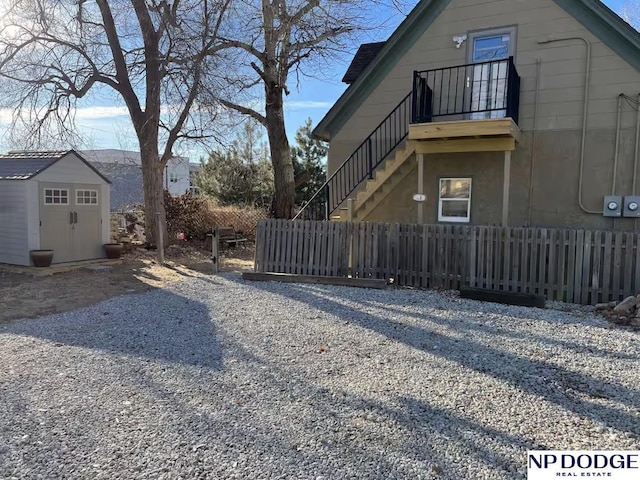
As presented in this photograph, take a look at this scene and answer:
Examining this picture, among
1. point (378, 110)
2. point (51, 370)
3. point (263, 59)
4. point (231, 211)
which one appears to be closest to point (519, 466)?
point (51, 370)

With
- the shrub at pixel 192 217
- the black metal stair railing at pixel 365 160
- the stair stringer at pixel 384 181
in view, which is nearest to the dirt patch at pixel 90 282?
the shrub at pixel 192 217

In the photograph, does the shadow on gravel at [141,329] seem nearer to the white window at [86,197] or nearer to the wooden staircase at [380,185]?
the wooden staircase at [380,185]

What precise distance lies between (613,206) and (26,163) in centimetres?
1385

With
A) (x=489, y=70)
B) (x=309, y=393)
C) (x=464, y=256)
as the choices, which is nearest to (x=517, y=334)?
(x=464, y=256)

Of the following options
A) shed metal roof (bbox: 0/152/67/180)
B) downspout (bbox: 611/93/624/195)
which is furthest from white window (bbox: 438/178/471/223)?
shed metal roof (bbox: 0/152/67/180)

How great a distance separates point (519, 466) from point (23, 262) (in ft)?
38.3

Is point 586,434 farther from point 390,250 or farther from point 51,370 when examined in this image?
point 390,250

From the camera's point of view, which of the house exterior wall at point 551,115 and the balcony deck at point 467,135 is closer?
the balcony deck at point 467,135

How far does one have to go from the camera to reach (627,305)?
673cm

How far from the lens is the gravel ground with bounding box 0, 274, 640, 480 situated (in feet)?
9.55

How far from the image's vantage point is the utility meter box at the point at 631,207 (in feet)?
30.5

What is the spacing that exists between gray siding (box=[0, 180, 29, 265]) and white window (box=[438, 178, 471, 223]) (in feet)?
33.1

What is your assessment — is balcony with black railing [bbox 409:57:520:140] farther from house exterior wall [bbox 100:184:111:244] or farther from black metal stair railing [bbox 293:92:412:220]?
house exterior wall [bbox 100:184:111:244]

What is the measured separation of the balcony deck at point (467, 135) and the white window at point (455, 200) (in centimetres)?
112
